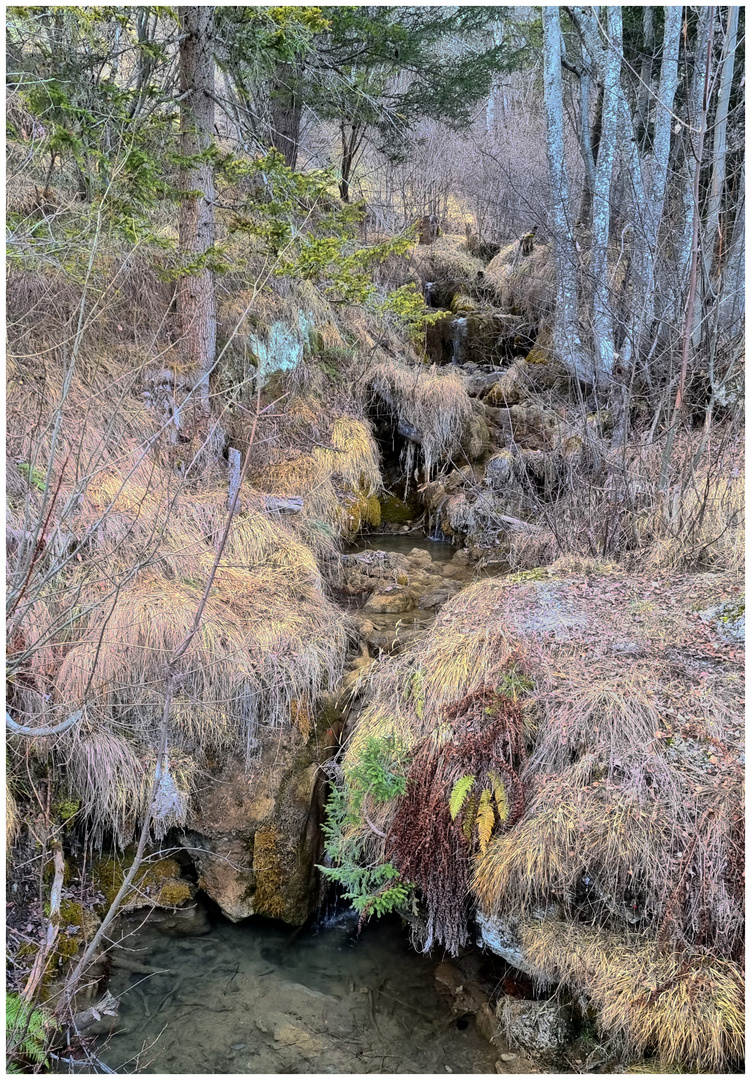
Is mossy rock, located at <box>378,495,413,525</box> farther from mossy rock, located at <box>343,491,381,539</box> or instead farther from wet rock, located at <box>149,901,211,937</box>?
wet rock, located at <box>149,901,211,937</box>

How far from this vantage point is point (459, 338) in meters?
9.57

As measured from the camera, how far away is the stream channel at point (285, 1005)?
9.37ft

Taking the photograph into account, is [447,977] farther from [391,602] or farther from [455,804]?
[391,602]

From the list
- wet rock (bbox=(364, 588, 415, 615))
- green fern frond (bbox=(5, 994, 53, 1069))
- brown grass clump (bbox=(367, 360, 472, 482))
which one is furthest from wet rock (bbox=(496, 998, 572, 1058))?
brown grass clump (bbox=(367, 360, 472, 482))

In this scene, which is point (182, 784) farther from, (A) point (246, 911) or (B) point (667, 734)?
(B) point (667, 734)

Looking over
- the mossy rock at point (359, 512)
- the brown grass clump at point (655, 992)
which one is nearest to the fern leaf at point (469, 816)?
the brown grass clump at point (655, 992)

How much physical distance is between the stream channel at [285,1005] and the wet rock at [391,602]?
90.3 inches

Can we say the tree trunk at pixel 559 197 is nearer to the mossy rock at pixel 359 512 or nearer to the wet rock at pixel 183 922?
the mossy rock at pixel 359 512

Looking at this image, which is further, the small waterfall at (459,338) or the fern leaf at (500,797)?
the small waterfall at (459,338)

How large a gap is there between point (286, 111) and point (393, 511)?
4547 millimetres

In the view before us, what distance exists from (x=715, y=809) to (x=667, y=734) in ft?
1.24

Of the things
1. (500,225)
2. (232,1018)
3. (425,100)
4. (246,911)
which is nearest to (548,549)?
(246,911)

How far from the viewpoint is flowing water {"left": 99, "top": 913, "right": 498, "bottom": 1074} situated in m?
2.86

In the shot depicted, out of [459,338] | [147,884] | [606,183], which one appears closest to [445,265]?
[459,338]
